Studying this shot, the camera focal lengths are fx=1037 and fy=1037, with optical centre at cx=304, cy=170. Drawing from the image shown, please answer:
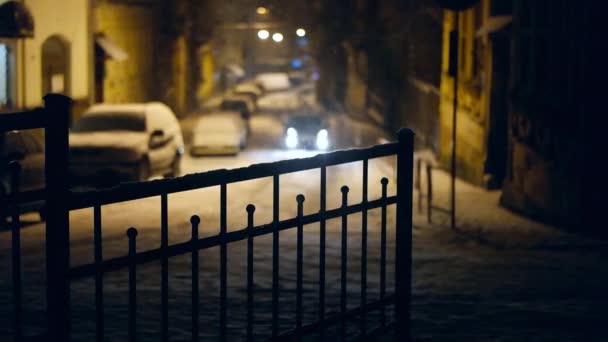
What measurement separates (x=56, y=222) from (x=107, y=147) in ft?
46.2

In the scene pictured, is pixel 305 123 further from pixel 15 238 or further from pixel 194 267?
pixel 15 238

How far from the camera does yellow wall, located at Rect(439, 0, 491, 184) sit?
2070 centimetres

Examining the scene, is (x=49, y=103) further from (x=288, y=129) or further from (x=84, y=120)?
(x=288, y=129)

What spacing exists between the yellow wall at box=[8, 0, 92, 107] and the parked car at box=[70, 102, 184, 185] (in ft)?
6.78

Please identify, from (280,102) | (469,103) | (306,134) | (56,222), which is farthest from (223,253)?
(280,102)

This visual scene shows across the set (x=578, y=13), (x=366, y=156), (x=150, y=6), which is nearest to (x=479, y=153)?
(x=578, y=13)

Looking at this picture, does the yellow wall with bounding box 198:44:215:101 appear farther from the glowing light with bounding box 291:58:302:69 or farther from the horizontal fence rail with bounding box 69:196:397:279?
the horizontal fence rail with bounding box 69:196:397:279

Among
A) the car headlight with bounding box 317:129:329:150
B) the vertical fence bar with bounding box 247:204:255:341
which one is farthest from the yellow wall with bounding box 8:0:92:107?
the vertical fence bar with bounding box 247:204:255:341

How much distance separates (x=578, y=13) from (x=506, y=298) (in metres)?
6.28

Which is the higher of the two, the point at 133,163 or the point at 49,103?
the point at 49,103

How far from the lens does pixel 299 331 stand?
653 cm

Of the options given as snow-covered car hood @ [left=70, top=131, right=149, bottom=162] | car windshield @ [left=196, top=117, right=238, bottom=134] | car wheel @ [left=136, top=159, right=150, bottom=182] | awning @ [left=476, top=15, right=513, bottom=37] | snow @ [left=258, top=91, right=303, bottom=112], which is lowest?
snow @ [left=258, top=91, right=303, bottom=112]

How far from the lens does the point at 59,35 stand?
24609mm

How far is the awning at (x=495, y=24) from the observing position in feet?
60.8
